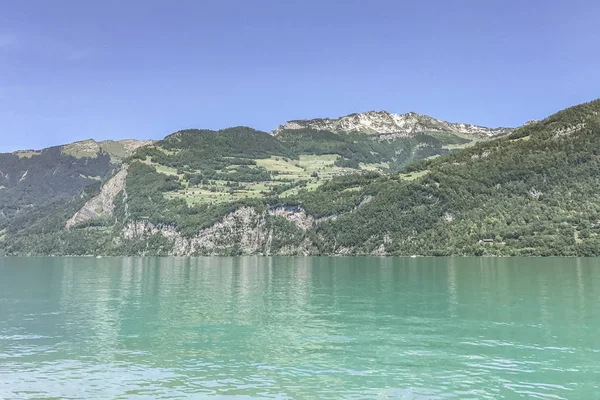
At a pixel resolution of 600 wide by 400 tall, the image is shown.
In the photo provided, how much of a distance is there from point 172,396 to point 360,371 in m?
10.5

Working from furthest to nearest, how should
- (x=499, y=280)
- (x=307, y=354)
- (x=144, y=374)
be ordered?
(x=499, y=280), (x=307, y=354), (x=144, y=374)

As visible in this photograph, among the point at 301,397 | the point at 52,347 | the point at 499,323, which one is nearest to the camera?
→ the point at 301,397

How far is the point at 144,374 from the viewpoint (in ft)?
99.8

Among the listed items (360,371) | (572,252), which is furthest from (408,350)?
(572,252)

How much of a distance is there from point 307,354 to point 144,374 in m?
10.3

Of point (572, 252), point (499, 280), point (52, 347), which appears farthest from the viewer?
point (572, 252)

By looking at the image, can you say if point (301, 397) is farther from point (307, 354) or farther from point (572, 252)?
point (572, 252)

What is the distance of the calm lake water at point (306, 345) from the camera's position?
27422 mm

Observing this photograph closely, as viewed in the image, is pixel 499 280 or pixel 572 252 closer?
pixel 499 280

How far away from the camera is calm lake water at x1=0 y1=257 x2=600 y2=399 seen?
2742 cm

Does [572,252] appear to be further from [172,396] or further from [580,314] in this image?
[172,396]

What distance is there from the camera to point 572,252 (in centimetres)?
18712

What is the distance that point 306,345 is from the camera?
124ft

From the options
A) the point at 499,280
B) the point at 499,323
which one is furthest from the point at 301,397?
the point at 499,280
